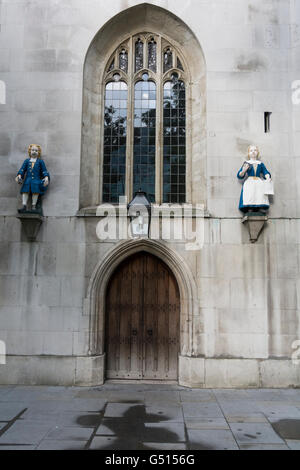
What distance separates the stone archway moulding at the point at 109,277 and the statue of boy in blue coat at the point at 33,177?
2.05m

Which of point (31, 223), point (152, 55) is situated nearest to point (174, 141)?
point (152, 55)

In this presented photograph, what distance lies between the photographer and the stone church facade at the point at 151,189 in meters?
8.55

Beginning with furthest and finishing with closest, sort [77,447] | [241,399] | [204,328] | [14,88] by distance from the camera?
[14,88], [204,328], [241,399], [77,447]

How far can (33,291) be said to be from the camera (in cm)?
873

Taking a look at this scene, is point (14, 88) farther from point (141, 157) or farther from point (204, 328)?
point (204, 328)

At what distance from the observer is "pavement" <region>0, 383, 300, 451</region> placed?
537 cm

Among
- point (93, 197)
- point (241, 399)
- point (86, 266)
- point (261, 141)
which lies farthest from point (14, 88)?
point (241, 399)

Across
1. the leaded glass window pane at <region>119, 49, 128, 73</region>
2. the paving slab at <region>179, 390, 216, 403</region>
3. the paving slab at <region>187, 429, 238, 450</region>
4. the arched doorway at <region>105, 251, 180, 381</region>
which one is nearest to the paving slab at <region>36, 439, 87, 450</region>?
the paving slab at <region>187, 429, 238, 450</region>

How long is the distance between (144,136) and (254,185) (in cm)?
307

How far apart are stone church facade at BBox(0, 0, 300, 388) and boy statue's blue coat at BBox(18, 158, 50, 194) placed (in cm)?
33

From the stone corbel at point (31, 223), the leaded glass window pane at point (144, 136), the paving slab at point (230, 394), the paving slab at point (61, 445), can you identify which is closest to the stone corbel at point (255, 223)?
the leaded glass window pane at point (144, 136)

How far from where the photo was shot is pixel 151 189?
9.55m

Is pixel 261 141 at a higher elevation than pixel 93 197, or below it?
higher
